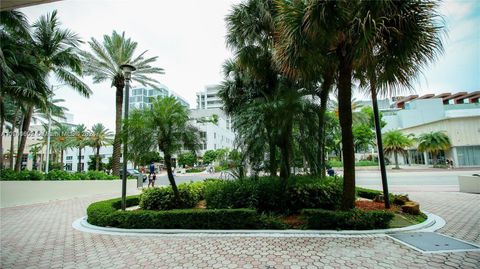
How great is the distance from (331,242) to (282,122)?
13.8ft

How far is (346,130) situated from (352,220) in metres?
2.43

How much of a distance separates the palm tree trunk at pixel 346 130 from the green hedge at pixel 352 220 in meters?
0.59

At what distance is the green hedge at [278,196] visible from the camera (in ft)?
26.0

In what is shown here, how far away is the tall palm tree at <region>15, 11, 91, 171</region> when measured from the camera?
15.5m

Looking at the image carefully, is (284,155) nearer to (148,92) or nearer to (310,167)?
→ (310,167)

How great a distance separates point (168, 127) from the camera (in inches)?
332

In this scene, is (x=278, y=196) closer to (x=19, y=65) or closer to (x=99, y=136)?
(x=19, y=65)

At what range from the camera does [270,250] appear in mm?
5164

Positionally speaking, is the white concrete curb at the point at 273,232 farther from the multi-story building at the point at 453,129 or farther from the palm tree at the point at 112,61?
the multi-story building at the point at 453,129

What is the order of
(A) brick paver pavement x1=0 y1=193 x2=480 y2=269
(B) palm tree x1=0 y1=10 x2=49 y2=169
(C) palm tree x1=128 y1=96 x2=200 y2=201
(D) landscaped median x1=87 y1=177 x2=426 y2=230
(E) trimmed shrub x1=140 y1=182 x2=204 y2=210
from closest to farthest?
(A) brick paver pavement x1=0 y1=193 x2=480 y2=269 → (D) landscaped median x1=87 y1=177 x2=426 y2=230 → (C) palm tree x1=128 y1=96 x2=200 y2=201 → (E) trimmed shrub x1=140 y1=182 x2=204 y2=210 → (B) palm tree x1=0 y1=10 x2=49 y2=169

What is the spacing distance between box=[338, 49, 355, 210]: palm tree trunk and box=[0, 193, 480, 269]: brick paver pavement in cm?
147

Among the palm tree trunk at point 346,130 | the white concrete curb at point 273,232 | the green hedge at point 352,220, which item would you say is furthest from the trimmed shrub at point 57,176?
the palm tree trunk at point 346,130

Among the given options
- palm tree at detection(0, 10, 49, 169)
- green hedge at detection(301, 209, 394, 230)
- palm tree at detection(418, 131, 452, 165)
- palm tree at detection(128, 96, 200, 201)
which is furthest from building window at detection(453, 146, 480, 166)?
palm tree at detection(0, 10, 49, 169)

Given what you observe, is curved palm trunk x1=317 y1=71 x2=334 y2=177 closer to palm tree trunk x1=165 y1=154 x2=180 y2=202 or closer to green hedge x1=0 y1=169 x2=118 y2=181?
palm tree trunk x1=165 y1=154 x2=180 y2=202
